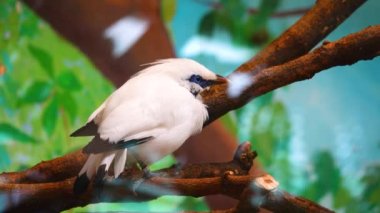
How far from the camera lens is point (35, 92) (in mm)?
1244

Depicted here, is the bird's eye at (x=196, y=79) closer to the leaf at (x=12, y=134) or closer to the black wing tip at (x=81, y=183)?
the black wing tip at (x=81, y=183)

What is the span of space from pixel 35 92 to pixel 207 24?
1.55 feet

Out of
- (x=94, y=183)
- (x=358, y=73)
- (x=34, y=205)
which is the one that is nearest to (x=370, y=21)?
(x=358, y=73)

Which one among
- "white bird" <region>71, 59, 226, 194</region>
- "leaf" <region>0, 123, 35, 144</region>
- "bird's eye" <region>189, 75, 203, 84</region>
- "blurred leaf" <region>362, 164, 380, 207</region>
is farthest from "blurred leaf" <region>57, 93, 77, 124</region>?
"blurred leaf" <region>362, 164, 380, 207</region>

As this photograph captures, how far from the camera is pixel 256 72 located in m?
1.08

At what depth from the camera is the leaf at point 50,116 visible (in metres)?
1.23

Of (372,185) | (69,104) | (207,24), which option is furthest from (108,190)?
(372,185)

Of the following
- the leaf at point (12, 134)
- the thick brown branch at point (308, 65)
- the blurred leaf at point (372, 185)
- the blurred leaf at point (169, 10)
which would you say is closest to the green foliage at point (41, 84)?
the leaf at point (12, 134)

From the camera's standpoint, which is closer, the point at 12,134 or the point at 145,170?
the point at 145,170

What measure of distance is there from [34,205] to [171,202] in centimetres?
31

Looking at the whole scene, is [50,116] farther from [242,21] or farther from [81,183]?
[242,21]

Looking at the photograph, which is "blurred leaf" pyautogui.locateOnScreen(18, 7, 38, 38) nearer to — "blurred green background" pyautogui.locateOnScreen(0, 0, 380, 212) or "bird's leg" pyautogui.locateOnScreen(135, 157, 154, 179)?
"blurred green background" pyautogui.locateOnScreen(0, 0, 380, 212)

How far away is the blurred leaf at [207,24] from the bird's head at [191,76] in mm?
226

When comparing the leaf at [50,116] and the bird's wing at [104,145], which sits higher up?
the leaf at [50,116]
